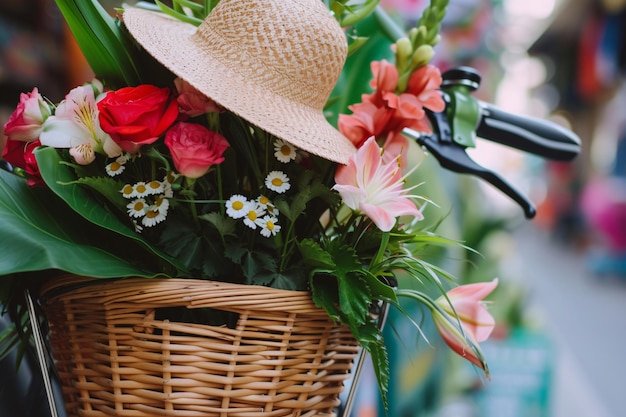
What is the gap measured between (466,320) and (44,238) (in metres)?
0.36

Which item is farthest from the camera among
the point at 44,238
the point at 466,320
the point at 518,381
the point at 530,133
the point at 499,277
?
the point at 499,277

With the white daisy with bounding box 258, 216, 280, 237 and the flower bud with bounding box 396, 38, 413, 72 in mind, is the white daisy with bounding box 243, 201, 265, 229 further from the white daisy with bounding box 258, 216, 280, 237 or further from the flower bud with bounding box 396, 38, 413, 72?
the flower bud with bounding box 396, 38, 413, 72

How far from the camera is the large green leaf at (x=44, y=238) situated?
0.40 m

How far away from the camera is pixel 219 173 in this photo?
1.57ft

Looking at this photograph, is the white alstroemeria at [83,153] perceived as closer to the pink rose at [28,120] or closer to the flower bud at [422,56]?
the pink rose at [28,120]

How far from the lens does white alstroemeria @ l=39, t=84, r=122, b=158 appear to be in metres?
0.45

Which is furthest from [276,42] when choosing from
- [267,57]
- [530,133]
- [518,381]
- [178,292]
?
[518,381]

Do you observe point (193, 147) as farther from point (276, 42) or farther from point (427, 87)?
point (427, 87)

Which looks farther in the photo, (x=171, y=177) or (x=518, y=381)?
(x=518, y=381)

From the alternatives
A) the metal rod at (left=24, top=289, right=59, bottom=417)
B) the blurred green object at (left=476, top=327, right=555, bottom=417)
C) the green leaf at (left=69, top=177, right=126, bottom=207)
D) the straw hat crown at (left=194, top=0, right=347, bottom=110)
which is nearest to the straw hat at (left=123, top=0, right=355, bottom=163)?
the straw hat crown at (left=194, top=0, right=347, bottom=110)

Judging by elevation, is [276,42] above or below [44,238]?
above

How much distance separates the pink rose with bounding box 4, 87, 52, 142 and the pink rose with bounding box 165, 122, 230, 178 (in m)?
0.11

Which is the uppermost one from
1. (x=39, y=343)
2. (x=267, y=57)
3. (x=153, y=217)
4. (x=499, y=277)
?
(x=267, y=57)

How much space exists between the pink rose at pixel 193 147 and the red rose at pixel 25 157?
108 mm
